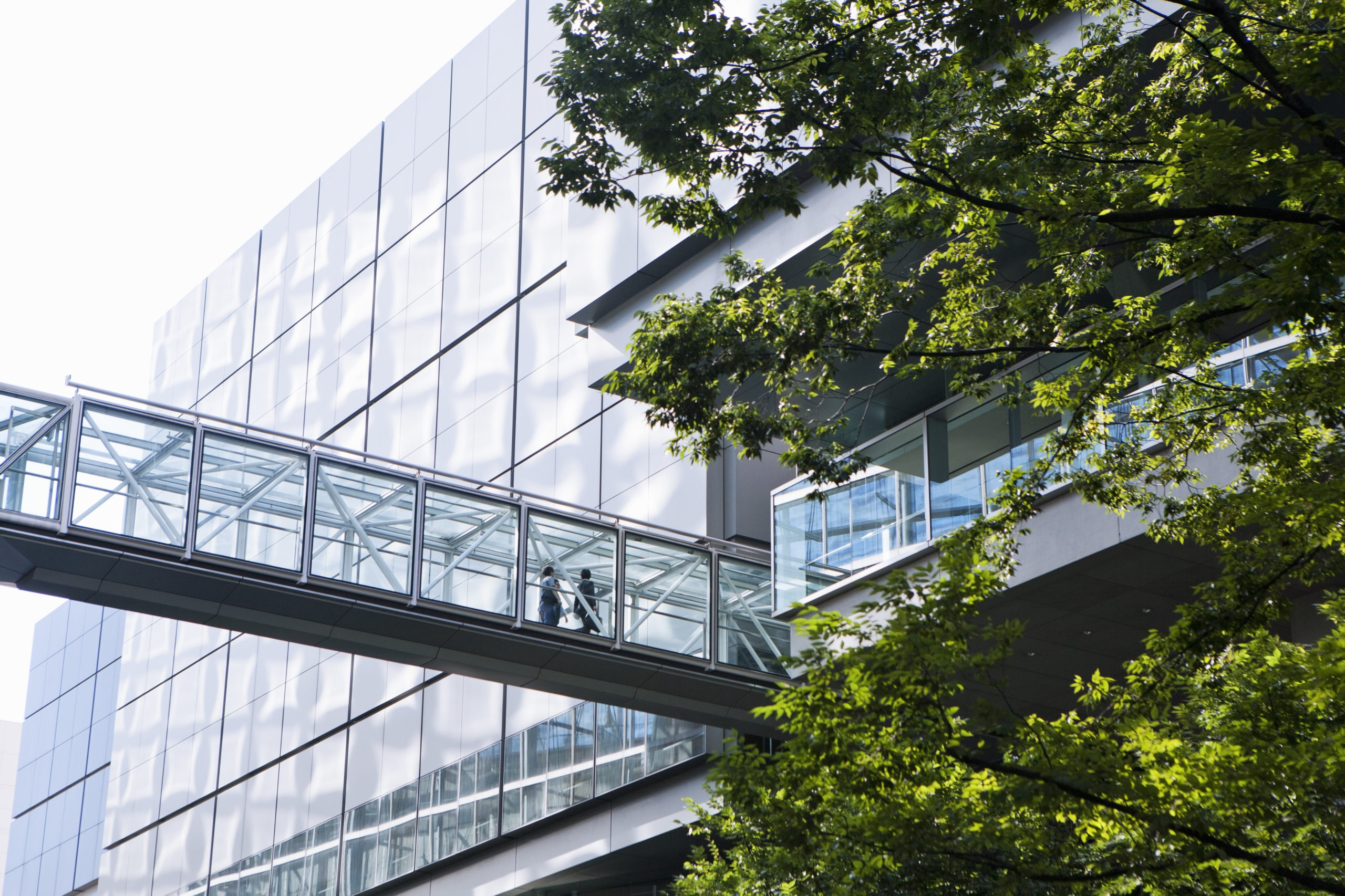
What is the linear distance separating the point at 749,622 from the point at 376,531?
6.55 meters

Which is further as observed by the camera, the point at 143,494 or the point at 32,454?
the point at 143,494

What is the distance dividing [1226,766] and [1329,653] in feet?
4.83

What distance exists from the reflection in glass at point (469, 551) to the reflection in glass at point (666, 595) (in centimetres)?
208

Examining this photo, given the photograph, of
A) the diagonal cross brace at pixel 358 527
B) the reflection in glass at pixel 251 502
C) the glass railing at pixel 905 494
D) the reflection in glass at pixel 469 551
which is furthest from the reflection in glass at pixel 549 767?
the reflection in glass at pixel 251 502

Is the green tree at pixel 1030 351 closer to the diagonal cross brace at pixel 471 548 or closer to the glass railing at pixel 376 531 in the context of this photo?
the glass railing at pixel 376 531

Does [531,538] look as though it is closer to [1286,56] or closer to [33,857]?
[1286,56]

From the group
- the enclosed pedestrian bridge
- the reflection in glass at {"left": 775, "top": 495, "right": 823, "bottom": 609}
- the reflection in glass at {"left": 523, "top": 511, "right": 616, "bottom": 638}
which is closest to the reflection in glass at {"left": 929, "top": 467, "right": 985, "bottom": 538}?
the reflection in glass at {"left": 775, "top": 495, "right": 823, "bottom": 609}

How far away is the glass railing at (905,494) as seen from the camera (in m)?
18.5

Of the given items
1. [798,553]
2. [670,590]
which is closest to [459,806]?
[670,590]

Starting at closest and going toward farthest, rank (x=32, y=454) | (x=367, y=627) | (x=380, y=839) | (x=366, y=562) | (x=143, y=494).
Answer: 1. (x=32, y=454)
2. (x=143, y=494)
3. (x=367, y=627)
4. (x=366, y=562)
5. (x=380, y=839)

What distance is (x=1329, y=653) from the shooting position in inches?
354

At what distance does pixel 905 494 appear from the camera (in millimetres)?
19812

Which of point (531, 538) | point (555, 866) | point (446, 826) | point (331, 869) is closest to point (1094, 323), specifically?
point (531, 538)

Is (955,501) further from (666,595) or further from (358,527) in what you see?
(358,527)
